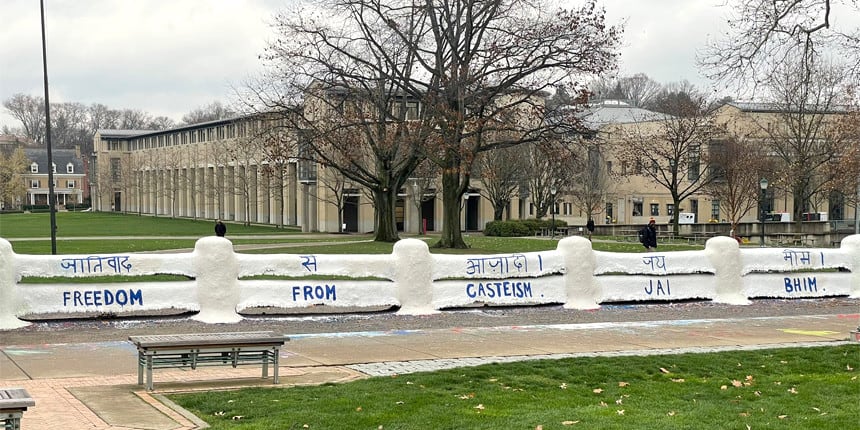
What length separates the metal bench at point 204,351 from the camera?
10.1 metres

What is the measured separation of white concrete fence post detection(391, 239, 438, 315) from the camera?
17.7m

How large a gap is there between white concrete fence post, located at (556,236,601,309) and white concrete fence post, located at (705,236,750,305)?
306 centimetres

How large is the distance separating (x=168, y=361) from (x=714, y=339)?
8.54m

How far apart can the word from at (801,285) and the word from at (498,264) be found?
6011 mm

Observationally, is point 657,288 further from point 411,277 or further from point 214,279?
point 214,279

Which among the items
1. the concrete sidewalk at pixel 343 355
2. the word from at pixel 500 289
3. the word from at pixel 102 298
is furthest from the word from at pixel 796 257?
the word from at pixel 102 298

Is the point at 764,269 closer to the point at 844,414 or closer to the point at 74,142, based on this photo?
the point at 844,414

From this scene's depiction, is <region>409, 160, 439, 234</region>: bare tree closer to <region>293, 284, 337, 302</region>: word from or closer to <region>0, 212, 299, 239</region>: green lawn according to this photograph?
<region>0, 212, 299, 239</region>: green lawn

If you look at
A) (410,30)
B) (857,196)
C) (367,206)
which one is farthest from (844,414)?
(367,206)

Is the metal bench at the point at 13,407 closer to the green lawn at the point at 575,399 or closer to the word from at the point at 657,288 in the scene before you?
the green lawn at the point at 575,399

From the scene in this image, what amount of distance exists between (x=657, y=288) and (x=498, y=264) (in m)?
3.67

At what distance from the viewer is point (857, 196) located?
54.3 metres


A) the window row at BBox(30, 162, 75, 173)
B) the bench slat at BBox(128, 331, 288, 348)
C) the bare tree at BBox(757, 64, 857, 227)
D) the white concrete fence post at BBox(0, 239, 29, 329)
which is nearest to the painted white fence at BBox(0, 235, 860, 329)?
the white concrete fence post at BBox(0, 239, 29, 329)

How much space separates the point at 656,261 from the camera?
65.9ft
